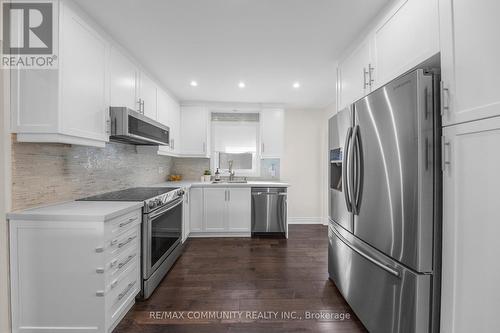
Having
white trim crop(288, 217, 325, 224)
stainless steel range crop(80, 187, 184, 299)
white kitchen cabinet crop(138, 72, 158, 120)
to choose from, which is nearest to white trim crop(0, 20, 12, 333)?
stainless steel range crop(80, 187, 184, 299)

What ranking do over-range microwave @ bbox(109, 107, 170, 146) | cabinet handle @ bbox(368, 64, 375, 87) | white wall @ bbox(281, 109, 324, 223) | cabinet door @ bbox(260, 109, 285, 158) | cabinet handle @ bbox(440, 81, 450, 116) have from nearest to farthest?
A: cabinet handle @ bbox(440, 81, 450, 116) < cabinet handle @ bbox(368, 64, 375, 87) < over-range microwave @ bbox(109, 107, 170, 146) < cabinet door @ bbox(260, 109, 285, 158) < white wall @ bbox(281, 109, 324, 223)

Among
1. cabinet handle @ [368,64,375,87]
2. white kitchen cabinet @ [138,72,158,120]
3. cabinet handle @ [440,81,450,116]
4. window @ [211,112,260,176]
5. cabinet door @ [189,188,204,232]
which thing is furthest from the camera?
window @ [211,112,260,176]

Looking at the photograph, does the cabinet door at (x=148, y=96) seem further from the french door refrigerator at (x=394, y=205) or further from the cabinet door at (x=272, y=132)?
the french door refrigerator at (x=394, y=205)

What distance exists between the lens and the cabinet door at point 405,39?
124 cm

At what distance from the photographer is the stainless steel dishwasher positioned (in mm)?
3820

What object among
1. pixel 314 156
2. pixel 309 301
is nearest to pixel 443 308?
pixel 309 301

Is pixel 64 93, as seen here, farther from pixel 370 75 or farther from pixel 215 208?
pixel 215 208

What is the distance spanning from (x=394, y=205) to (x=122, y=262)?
2.00 metres

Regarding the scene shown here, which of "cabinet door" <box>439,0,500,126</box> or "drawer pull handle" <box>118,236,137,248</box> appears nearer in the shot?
"cabinet door" <box>439,0,500,126</box>

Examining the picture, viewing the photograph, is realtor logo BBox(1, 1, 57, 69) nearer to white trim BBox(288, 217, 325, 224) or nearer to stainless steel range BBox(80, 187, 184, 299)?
stainless steel range BBox(80, 187, 184, 299)

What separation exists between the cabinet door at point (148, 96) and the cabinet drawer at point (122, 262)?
5.49 feet

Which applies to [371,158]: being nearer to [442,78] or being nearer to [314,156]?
[442,78]

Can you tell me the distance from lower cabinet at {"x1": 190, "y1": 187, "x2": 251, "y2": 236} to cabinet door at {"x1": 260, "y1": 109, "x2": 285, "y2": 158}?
969 mm

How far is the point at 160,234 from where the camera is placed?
2.36m
